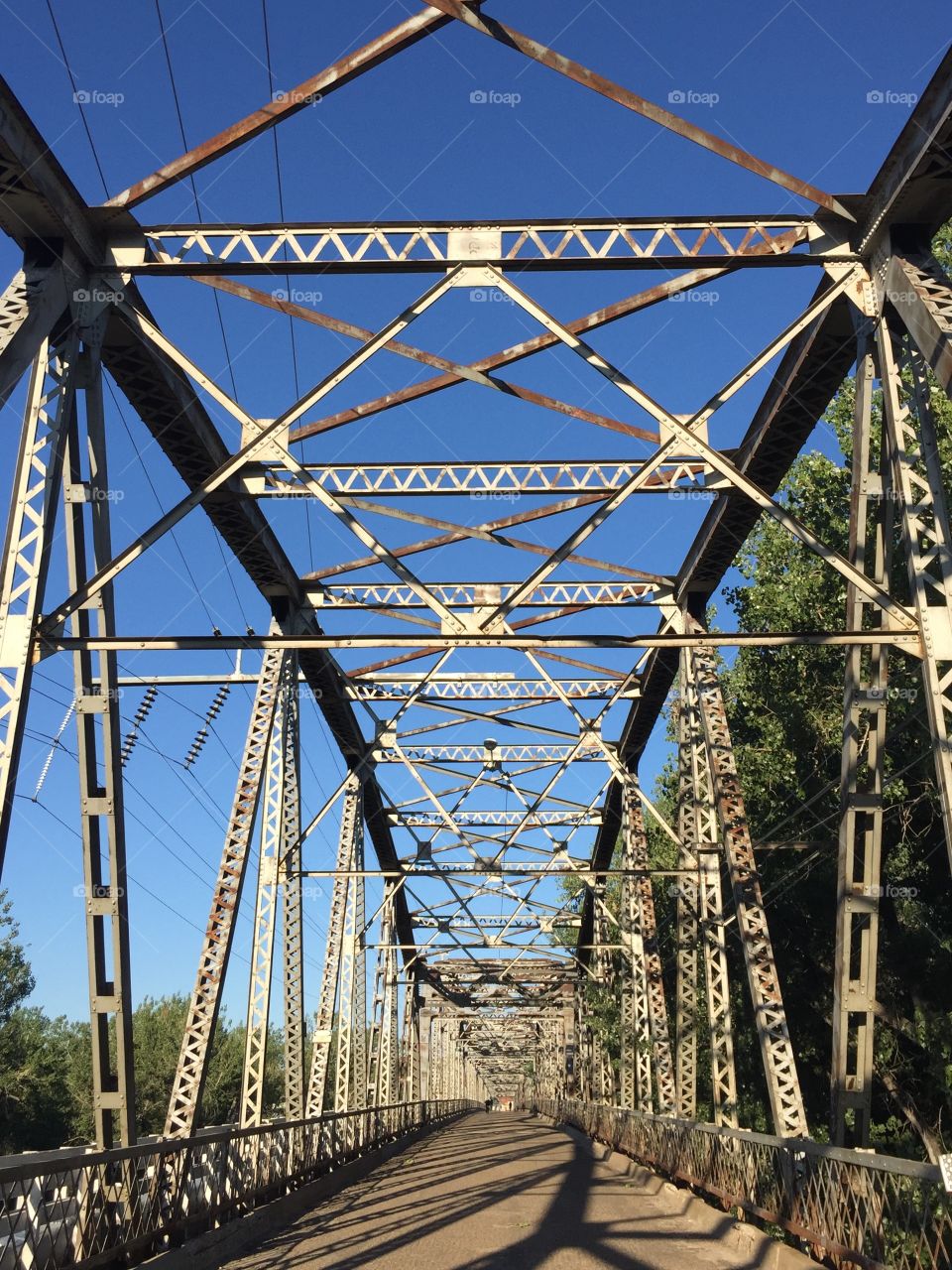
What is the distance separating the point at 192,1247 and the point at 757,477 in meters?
11.5

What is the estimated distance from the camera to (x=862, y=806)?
10.6 m

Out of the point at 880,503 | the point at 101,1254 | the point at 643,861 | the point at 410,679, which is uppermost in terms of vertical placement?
the point at 410,679

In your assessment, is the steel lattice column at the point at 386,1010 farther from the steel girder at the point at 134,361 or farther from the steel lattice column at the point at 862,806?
the steel lattice column at the point at 862,806

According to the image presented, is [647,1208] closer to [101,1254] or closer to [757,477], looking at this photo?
[101,1254]

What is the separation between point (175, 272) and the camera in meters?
11.4

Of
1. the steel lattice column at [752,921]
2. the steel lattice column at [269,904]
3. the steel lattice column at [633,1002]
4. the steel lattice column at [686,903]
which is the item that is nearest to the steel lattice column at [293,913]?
the steel lattice column at [269,904]

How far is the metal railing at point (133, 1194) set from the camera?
25.8 ft

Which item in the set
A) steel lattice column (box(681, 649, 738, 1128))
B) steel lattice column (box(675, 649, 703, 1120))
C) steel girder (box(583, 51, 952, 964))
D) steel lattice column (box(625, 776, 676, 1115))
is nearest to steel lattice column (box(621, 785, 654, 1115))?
steel lattice column (box(625, 776, 676, 1115))

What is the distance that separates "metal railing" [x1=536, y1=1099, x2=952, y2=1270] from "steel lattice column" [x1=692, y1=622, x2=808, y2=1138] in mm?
802

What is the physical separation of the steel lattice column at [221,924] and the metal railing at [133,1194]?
2.69 feet

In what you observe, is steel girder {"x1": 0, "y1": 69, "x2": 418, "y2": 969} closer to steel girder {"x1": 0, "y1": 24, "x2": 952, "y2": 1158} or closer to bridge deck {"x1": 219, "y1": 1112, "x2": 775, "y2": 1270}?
steel girder {"x1": 0, "y1": 24, "x2": 952, "y2": 1158}

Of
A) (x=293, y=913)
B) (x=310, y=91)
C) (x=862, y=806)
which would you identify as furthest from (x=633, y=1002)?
(x=310, y=91)

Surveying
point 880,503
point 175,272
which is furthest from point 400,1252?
point 175,272

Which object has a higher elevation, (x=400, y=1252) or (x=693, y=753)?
(x=693, y=753)
